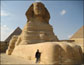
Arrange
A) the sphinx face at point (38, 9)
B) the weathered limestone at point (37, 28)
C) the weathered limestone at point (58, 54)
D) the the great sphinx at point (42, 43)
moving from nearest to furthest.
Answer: the weathered limestone at point (58, 54)
the the great sphinx at point (42, 43)
the weathered limestone at point (37, 28)
the sphinx face at point (38, 9)

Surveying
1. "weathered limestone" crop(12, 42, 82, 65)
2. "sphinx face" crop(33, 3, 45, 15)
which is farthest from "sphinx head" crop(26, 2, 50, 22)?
"weathered limestone" crop(12, 42, 82, 65)

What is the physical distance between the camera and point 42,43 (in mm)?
10305

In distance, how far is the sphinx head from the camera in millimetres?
15809

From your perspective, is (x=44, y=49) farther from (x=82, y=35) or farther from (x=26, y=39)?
(x=82, y=35)

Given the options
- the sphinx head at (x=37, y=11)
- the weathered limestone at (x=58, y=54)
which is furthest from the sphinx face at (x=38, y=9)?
the weathered limestone at (x=58, y=54)

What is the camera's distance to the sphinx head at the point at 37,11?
51.9ft

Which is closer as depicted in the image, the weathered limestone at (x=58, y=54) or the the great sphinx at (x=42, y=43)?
the weathered limestone at (x=58, y=54)

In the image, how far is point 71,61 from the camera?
900 centimetres

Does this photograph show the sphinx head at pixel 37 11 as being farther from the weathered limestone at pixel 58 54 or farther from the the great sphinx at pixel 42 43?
the weathered limestone at pixel 58 54

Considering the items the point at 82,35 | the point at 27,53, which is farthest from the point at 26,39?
the point at 82,35

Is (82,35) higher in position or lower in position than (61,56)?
lower

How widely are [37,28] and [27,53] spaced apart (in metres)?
3.93

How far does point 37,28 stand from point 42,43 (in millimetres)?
4853

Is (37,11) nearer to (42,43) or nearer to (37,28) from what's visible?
(37,28)
